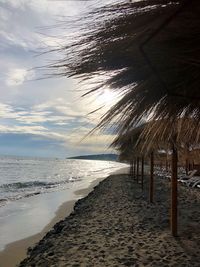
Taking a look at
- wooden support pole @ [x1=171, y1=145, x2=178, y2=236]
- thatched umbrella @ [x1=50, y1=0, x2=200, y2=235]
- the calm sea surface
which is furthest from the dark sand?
the calm sea surface

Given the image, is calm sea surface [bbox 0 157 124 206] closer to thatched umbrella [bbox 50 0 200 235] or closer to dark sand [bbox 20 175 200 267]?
dark sand [bbox 20 175 200 267]

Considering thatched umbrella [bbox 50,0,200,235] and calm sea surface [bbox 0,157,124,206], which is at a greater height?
thatched umbrella [bbox 50,0,200,235]

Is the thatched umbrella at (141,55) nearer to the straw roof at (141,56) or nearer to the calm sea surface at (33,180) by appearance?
the straw roof at (141,56)

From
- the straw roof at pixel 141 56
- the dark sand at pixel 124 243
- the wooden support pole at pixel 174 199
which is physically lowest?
the dark sand at pixel 124 243

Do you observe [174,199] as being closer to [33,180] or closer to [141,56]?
[141,56]

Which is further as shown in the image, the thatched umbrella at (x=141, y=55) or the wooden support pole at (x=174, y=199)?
the wooden support pole at (x=174, y=199)

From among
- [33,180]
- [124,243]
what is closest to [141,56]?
[124,243]

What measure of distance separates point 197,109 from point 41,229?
973 centimetres

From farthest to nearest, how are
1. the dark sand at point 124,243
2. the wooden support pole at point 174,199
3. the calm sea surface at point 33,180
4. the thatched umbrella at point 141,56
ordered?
the calm sea surface at point 33,180 → the wooden support pole at point 174,199 → the dark sand at point 124,243 → the thatched umbrella at point 141,56

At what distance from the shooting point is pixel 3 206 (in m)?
18.4

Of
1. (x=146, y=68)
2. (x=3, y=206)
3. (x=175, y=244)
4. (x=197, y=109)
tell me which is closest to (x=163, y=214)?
(x=175, y=244)

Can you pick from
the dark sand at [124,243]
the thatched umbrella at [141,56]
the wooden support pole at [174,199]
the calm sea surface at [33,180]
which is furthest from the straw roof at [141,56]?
the calm sea surface at [33,180]

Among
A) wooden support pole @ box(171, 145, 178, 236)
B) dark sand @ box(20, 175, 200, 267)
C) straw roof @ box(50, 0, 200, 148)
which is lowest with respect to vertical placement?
dark sand @ box(20, 175, 200, 267)

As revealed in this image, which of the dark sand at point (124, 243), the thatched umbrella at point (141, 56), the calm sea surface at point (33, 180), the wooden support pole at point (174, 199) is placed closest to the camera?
the thatched umbrella at point (141, 56)
